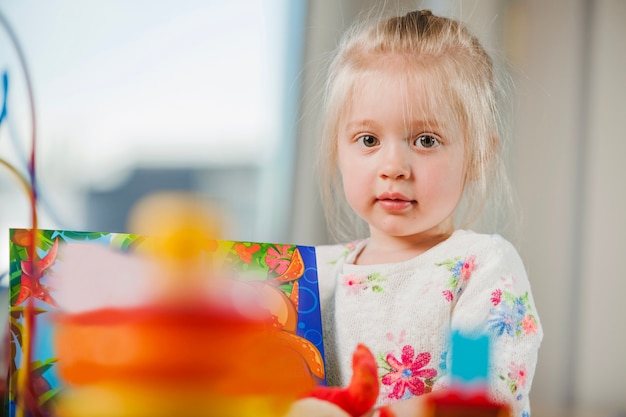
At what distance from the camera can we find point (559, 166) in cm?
140

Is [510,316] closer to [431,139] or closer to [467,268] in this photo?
[467,268]

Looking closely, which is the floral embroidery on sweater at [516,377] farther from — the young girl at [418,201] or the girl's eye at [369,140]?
the girl's eye at [369,140]

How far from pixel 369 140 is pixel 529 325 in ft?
0.76

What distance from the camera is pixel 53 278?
55 cm

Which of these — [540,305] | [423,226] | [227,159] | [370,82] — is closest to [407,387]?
[423,226]

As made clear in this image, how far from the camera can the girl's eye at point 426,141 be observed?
715mm

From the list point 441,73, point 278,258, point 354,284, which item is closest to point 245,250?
point 278,258

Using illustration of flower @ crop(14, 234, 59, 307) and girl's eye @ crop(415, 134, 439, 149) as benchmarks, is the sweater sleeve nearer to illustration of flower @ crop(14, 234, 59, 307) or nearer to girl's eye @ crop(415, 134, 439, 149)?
girl's eye @ crop(415, 134, 439, 149)

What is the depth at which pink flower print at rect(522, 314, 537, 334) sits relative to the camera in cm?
66

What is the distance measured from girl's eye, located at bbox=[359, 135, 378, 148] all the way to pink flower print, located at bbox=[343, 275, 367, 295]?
137 mm

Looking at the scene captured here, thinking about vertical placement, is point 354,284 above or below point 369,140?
below

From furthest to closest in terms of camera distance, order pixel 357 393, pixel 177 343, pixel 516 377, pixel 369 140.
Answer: pixel 369 140, pixel 516 377, pixel 357 393, pixel 177 343

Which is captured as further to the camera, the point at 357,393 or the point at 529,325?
the point at 529,325

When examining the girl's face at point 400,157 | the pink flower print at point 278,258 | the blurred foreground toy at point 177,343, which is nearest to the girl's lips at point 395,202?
the girl's face at point 400,157
